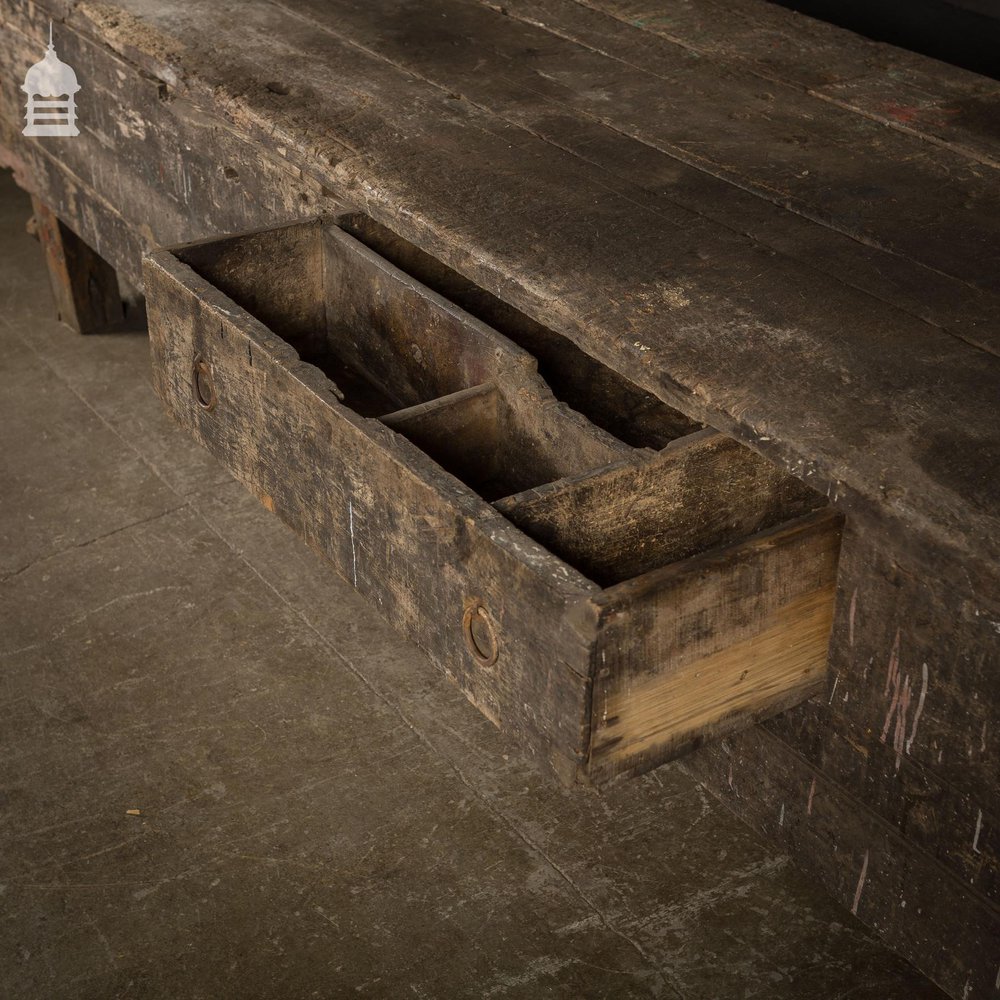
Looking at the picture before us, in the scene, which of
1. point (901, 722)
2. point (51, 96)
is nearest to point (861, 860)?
point (901, 722)

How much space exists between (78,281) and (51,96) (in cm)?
89

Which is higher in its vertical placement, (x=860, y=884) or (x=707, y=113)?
(x=707, y=113)

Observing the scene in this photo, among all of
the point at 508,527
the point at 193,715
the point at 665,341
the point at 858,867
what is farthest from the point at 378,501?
the point at 193,715

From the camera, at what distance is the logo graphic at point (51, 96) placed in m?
3.42

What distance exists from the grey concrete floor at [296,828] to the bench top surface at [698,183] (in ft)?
3.36

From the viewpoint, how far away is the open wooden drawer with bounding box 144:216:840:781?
1.76 meters

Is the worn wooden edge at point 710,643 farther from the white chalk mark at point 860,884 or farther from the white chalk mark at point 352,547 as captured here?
the white chalk mark at point 352,547

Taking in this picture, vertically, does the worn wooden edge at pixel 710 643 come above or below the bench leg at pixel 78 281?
above

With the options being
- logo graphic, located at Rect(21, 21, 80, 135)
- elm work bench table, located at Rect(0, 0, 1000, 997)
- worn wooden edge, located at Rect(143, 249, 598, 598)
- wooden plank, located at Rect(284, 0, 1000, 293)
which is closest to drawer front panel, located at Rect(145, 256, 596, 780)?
worn wooden edge, located at Rect(143, 249, 598, 598)

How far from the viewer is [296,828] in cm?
268

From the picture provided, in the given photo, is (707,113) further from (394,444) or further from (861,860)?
(861,860)

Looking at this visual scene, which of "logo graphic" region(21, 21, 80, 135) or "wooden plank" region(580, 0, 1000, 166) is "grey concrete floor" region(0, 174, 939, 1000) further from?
"wooden plank" region(580, 0, 1000, 166)

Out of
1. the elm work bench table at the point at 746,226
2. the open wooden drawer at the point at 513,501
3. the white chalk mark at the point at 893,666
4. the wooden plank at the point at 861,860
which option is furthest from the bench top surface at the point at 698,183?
the wooden plank at the point at 861,860

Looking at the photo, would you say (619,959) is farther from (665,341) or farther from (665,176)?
(665,176)
